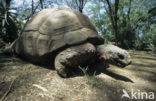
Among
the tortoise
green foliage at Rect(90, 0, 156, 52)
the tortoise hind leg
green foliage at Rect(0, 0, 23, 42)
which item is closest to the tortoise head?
A: the tortoise

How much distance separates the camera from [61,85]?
1.75m

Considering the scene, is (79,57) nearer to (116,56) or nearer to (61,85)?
(61,85)

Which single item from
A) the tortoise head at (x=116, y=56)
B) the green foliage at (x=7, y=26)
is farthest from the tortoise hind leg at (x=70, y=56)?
the green foliage at (x=7, y=26)

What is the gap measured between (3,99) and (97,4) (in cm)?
1433

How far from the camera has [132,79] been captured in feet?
6.89

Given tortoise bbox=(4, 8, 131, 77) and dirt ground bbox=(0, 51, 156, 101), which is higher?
tortoise bbox=(4, 8, 131, 77)

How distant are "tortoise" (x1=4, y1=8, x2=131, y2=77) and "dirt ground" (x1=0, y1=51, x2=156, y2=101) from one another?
0.87 ft

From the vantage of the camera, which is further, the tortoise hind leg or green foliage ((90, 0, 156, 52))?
green foliage ((90, 0, 156, 52))

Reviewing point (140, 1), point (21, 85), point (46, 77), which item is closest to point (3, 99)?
point (21, 85)

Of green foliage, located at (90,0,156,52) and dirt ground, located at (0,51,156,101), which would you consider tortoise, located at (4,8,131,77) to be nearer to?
dirt ground, located at (0,51,156,101)

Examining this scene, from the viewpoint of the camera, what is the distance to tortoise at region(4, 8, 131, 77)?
197 centimetres

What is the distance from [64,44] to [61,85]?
74cm

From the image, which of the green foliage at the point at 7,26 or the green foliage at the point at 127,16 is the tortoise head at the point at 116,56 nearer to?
the green foliage at the point at 7,26

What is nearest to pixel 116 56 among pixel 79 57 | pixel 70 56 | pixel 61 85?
pixel 79 57
